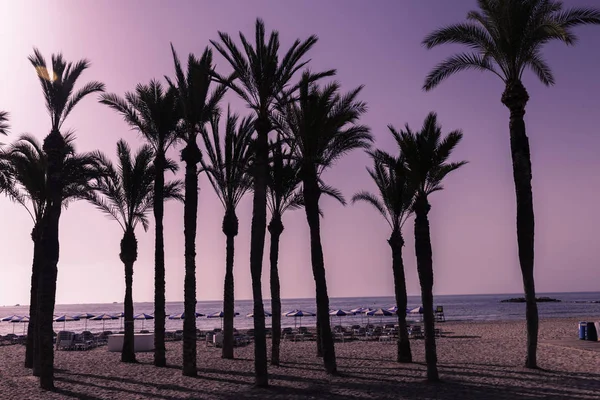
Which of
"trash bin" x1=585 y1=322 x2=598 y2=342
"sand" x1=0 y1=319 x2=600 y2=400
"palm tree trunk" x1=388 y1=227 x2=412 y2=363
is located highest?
"palm tree trunk" x1=388 y1=227 x2=412 y2=363

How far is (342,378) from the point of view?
17.9m

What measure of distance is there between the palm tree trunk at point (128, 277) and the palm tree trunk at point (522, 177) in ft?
50.2

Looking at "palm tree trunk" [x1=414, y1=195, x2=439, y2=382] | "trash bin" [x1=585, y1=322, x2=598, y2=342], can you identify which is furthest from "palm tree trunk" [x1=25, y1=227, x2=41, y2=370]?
"trash bin" [x1=585, y1=322, x2=598, y2=342]

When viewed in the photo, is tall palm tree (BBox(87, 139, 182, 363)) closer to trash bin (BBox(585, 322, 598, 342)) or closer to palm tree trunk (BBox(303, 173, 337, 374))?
palm tree trunk (BBox(303, 173, 337, 374))

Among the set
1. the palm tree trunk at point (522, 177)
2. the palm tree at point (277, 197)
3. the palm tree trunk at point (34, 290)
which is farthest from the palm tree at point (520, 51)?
the palm tree trunk at point (34, 290)

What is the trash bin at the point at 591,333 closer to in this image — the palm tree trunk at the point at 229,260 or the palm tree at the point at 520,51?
the palm tree at the point at 520,51

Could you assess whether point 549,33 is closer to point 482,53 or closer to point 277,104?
point 482,53

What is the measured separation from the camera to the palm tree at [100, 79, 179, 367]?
73.0 feet

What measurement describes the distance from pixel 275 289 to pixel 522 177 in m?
9.81

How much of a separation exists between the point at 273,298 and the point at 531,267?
30.2 ft

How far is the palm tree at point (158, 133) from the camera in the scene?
22.3m

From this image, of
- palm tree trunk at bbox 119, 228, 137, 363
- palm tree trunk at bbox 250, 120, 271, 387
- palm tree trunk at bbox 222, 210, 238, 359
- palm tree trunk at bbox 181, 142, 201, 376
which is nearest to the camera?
palm tree trunk at bbox 250, 120, 271, 387

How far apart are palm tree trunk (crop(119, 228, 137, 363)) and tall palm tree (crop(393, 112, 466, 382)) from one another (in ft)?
40.8

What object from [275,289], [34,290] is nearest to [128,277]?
[34,290]
